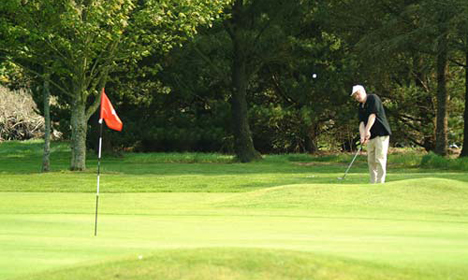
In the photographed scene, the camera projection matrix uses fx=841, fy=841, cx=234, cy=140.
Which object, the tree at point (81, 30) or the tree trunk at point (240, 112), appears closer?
the tree at point (81, 30)

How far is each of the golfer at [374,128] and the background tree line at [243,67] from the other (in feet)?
37.8

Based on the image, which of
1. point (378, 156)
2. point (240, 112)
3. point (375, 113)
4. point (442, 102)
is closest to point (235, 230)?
point (375, 113)

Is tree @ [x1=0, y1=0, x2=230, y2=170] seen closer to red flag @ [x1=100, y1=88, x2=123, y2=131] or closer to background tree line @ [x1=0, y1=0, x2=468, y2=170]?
background tree line @ [x1=0, y1=0, x2=468, y2=170]

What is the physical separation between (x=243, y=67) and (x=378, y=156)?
1981cm

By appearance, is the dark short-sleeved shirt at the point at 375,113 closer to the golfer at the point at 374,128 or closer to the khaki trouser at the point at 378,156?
the golfer at the point at 374,128

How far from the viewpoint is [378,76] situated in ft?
123

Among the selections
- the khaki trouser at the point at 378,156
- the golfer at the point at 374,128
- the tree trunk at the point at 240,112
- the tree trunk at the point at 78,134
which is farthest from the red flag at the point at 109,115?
the tree trunk at the point at 240,112

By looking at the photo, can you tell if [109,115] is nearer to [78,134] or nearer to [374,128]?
[374,128]

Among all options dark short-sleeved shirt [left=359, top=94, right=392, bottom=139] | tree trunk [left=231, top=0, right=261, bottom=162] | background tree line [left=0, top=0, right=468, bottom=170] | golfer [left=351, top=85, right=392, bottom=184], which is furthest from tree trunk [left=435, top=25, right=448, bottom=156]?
dark short-sleeved shirt [left=359, top=94, right=392, bottom=139]

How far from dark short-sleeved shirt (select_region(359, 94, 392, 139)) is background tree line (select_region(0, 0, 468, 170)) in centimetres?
1152

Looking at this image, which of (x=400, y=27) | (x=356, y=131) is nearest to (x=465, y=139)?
(x=400, y=27)

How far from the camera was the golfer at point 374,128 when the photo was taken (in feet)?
56.4

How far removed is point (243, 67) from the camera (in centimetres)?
3700

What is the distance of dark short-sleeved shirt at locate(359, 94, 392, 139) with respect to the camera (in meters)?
17.2
